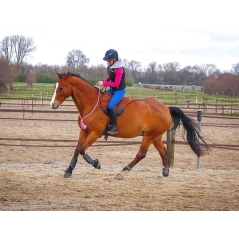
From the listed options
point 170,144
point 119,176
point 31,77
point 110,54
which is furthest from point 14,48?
point 170,144

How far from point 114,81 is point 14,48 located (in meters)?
1.39

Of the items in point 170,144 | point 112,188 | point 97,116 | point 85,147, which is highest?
point 97,116

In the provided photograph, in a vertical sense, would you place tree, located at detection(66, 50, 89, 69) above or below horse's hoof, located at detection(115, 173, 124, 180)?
above

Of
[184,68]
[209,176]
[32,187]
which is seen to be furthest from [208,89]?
[32,187]

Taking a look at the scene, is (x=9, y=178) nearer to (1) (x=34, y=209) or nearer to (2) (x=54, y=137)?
(1) (x=34, y=209)

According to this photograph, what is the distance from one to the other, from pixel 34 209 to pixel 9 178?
1.50 metres

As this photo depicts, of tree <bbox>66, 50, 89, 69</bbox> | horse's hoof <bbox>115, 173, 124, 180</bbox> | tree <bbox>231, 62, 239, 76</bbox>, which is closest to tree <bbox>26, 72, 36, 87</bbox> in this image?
tree <bbox>66, 50, 89, 69</bbox>

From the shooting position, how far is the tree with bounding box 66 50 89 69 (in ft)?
17.9

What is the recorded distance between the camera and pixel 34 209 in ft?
13.4

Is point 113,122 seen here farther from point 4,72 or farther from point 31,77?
point 4,72

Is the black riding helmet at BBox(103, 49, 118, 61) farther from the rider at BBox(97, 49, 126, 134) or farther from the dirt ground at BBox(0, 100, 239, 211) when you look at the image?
the dirt ground at BBox(0, 100, 239, 211)

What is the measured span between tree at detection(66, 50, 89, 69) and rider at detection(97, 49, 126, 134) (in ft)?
1.95

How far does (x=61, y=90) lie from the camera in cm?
505

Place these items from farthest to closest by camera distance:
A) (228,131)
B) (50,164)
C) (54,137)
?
(228,131)
(54,137)
(50,164)
